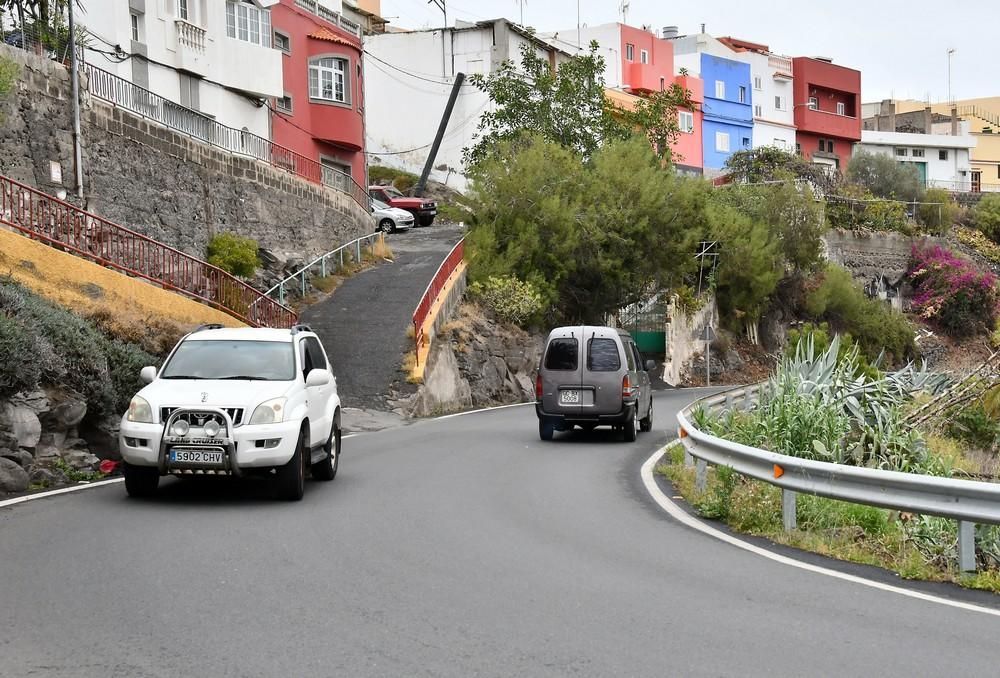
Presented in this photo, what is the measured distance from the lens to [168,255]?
23016mm

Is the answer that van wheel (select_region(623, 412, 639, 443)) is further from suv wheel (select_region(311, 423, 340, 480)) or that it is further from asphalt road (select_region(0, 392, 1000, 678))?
asphalt road (select_region(0, 392, 1000, 678))

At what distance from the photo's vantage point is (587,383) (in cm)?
2080

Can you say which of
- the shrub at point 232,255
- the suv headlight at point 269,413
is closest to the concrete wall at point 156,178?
the shrub at point 232,255

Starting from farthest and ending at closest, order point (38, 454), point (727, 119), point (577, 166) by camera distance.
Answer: point (727, 119) → point (577, 166) → point (38, 454)

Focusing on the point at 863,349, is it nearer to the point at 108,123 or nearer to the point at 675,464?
the point at 108,123

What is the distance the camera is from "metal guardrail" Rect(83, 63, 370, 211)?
29609mm

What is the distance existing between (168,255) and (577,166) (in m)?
21.7

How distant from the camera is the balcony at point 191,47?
124 ft

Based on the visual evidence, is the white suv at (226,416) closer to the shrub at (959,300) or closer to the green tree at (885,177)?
the shrub at (959,300)

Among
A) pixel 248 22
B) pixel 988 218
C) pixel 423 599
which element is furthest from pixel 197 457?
pixel 988 218

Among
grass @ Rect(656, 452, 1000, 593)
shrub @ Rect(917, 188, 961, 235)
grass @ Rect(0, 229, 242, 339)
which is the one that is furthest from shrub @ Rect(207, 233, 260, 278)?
shrub @ Rect(917, 188, 961, 235)

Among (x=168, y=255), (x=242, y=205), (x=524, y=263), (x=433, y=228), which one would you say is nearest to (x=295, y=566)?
(x=168, y=255)

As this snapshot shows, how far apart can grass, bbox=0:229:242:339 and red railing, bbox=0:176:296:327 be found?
0.83 m

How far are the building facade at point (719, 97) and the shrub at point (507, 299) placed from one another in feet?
136
